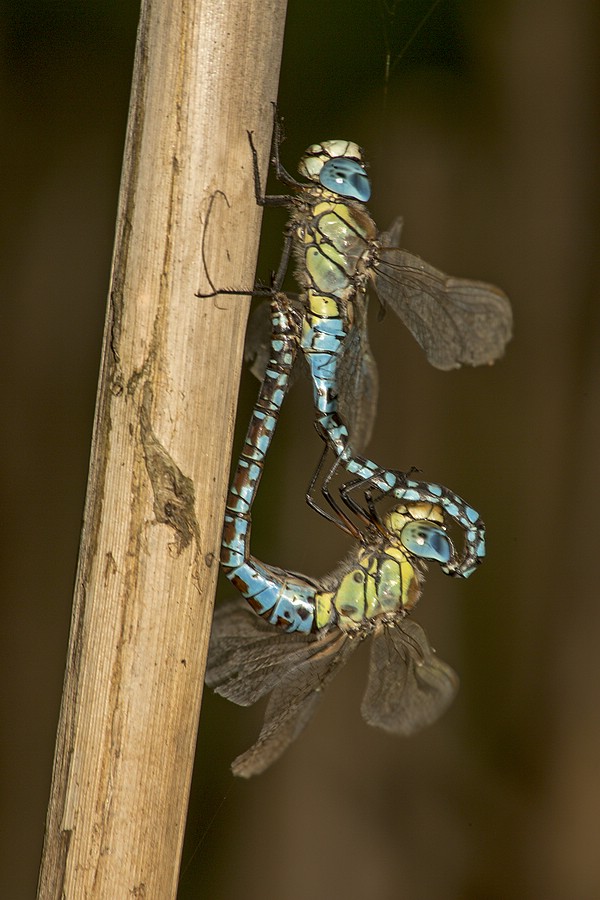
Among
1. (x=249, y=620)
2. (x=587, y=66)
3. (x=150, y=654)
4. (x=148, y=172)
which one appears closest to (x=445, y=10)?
(x=587, y=66)

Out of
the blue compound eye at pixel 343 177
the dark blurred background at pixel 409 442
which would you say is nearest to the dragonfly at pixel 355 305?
the blue compound eye at pixel 343 177

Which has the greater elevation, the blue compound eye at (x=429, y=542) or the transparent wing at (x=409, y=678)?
the blue compound eye at (x=429, y=542)

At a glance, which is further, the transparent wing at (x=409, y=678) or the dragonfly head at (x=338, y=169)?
the transparent wing at (x=409, y=678)

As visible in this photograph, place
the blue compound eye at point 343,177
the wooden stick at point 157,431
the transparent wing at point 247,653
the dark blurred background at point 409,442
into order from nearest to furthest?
the wooden stick at point 157,431 → the blue compound eye at point 343,177 → the transparent wing at point 247,653 → the dark blurred background at point 409,442

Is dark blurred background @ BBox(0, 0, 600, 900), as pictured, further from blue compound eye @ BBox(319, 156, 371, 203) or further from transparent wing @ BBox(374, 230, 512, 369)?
blue compound eye @ BBox(319, 156, 371, 203)

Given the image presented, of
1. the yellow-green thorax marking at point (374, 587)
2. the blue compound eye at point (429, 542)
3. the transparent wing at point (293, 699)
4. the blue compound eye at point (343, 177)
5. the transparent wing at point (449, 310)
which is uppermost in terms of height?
the blue compound eye at point (343, 177)

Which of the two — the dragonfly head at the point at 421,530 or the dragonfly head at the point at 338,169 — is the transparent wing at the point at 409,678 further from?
the dragonfly head at the point at 338,169

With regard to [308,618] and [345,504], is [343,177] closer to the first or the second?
[345,504]

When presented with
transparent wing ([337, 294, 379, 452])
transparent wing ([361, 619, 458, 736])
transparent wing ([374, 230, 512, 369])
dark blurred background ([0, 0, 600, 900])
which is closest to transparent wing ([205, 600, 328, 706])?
transparent wing ([361, 619, 458, 736])

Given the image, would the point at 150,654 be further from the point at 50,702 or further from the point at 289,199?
the point at 50,702
